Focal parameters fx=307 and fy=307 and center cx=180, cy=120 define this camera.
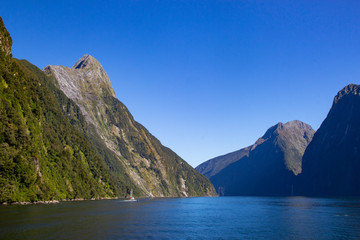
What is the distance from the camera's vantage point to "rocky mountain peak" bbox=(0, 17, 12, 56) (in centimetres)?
16216

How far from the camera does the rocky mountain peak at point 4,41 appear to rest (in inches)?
6384

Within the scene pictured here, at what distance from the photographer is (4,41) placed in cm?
16575

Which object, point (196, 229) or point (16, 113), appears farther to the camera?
point (16, 113)

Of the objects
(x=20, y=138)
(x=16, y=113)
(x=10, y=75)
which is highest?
(x=10, y=75)

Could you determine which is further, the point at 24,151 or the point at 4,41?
the point at 4,41

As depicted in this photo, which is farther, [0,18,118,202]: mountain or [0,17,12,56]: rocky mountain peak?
[0,17,12,56]: rocky mountain peak

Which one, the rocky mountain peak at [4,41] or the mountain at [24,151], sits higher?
the rocky mountain peak at [4,41]

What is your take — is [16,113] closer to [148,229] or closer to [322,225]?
[148,229]

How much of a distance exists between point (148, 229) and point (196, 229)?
42.8 feet

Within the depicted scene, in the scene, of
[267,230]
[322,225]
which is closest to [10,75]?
[267,230]

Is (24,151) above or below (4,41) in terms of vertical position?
below

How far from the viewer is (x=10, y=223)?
68500 mm

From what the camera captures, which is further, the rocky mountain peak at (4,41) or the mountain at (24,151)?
the rocky mountain peak at (4,41)

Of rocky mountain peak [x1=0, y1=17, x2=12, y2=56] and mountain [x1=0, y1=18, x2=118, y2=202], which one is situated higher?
rocky mountain peak [x1=0, y1=17, x2=12, y2=56]
